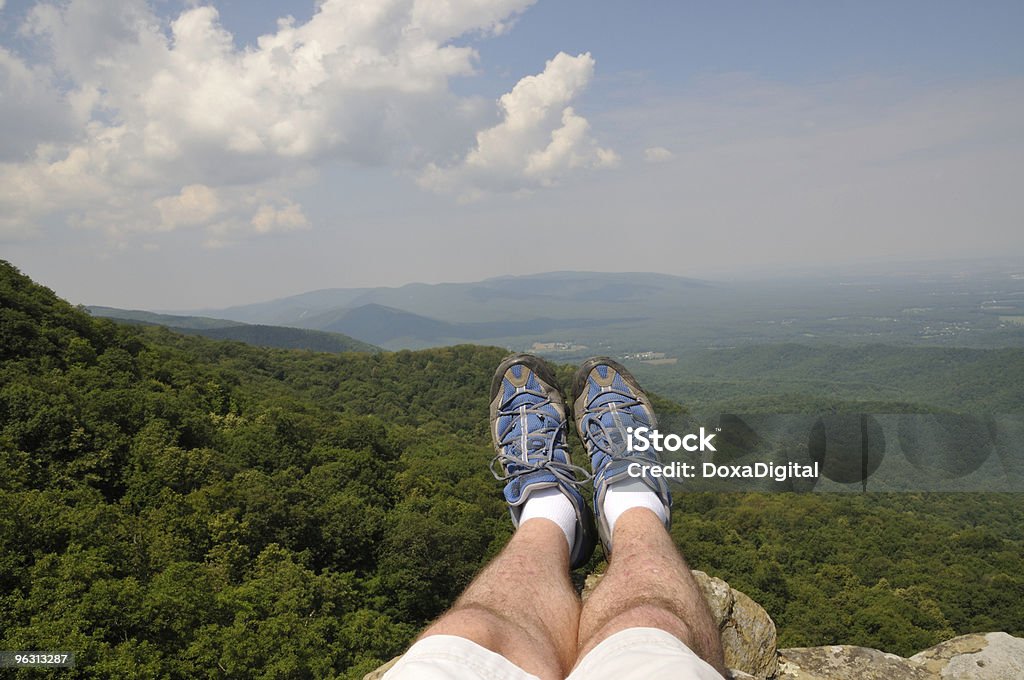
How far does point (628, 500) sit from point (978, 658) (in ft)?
8.73

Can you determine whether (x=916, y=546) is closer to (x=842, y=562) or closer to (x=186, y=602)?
(x=842, y=562)

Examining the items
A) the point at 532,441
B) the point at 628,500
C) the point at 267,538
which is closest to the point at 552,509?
the point at 628,500

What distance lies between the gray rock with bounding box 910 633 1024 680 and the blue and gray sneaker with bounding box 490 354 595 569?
252cm

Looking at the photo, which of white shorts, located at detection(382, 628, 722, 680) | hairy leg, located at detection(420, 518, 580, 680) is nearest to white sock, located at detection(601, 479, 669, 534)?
hairy leg, located at detection(420, 518, 580, 680)

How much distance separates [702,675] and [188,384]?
1347 inches

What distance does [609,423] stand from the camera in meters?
3.85

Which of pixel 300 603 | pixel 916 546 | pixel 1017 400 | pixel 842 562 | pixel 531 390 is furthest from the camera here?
pixel 1017 400

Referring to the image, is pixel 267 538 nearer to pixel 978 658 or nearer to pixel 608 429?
pixel 608 429

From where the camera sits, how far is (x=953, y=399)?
3570 inches

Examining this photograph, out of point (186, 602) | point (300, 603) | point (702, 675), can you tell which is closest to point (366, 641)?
point (300, 603)

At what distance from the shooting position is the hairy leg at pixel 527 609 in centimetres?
168

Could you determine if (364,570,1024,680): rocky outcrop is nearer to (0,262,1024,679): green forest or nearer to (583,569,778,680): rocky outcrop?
(583,569,778,680): rocky outcrop

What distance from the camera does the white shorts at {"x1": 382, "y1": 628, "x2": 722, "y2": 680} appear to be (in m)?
1.38

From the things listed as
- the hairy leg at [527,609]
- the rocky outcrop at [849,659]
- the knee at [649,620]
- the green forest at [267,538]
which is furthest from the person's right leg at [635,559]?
Result: the green forest at [267,538]
